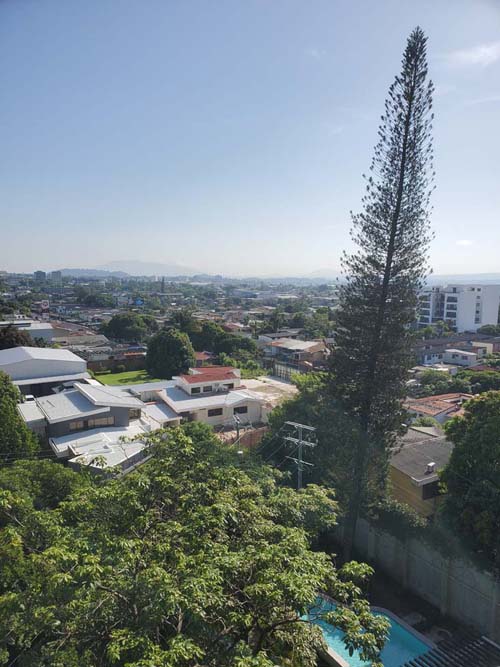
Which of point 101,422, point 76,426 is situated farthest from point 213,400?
point 76,426

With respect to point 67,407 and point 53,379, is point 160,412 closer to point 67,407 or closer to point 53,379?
point 67,407

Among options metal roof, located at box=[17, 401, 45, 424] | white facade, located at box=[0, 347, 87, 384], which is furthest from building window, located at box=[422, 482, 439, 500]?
white facade, located at box=[0, 347, 87, 384]

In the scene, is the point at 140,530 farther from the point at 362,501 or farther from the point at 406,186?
the point at 406,186

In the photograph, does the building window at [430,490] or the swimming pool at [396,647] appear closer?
the swimming pool at [396,647]

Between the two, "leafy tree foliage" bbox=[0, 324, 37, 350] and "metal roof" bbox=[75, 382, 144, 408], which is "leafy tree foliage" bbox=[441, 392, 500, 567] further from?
"leafy tree foliage" bbox=[0, 324, 37, 350]

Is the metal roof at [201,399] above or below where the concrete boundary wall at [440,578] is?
above

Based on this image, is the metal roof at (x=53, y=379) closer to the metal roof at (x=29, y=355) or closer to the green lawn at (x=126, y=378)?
the metal roof at (x=29, y=355)

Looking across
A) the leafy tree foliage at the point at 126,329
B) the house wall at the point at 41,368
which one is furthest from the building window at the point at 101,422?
the leafy tree foliage at the point at 126,329
